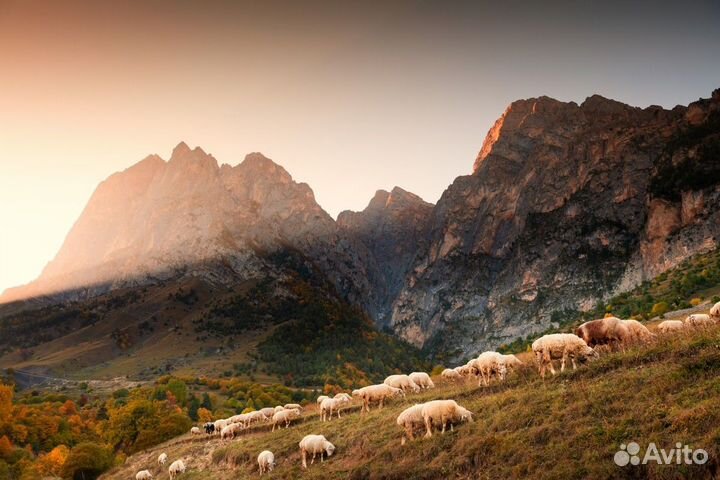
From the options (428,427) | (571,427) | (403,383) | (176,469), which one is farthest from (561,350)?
(176,469)

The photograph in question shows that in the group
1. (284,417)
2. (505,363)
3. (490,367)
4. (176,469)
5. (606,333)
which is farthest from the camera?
(284,417)

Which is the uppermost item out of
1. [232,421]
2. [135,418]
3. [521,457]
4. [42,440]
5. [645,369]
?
[645,369]

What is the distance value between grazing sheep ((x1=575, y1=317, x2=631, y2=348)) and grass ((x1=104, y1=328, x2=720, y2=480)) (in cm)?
272

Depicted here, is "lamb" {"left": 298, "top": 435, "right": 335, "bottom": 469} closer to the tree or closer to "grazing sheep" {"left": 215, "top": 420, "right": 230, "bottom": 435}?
"grazing sheep" {"left": 215, "top": 420, "right": 230, "bottom": 435}

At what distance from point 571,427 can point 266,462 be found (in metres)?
18.1

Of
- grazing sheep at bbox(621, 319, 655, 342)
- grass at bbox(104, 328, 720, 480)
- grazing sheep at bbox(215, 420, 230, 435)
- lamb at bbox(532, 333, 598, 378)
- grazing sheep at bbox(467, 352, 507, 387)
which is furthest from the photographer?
grazing sheep at bbox(215, 420, 230, 435)

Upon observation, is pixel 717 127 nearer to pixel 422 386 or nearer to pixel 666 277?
pixel 666 277

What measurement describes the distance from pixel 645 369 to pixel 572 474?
7828mm

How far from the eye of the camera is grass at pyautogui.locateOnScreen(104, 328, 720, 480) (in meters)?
13.9

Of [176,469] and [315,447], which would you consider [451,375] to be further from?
[176,469]

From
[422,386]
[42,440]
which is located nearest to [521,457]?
[422,386]

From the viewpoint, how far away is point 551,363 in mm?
23906

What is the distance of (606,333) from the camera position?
25812 mm

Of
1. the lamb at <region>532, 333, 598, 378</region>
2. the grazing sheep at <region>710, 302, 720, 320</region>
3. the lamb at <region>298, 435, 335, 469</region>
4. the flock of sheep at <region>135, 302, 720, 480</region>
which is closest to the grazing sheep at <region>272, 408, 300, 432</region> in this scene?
the flock of sheep at <region>135, 302, 720, 480</region>
